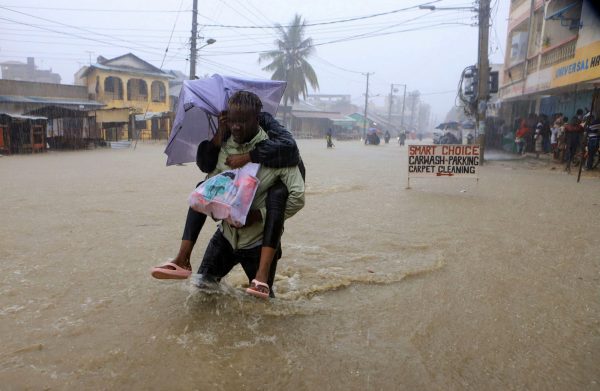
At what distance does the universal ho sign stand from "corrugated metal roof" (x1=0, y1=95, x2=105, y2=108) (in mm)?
26541

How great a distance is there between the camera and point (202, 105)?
275cm

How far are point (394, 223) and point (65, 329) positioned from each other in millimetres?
4365

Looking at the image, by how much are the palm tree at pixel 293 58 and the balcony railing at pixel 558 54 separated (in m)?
29.3

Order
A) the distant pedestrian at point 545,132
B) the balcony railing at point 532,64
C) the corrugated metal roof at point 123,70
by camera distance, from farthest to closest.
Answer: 1. the corrugated metal roof at point 123,70
2. the balcony railing at point 532,64
3. the distant pedestrian at point 545,132

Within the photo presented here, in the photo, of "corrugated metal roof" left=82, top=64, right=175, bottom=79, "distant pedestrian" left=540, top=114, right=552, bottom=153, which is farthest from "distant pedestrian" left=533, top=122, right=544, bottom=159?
"corrugated metal roof" left=82, top=64, right=175, bottom=79

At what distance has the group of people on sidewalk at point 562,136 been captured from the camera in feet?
39.9

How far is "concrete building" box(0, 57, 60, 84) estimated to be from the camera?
209ft

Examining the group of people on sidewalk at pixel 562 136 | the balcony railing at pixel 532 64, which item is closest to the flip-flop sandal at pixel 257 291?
the group of people on sidewalk at pixel 562 136

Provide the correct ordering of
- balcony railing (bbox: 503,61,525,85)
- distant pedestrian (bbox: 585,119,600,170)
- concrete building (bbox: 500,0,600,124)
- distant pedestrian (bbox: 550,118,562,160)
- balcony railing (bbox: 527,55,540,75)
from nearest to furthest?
distant pedestrian (bbox: 585,119,600,170) < concrete building (bbox: 500,0,600,124) < distant pedestrian (bbox: 550,118,562,160) < balcony railing (bbox: 527,55,540,75) < balcony railing (bbox: 503,61,525,85)

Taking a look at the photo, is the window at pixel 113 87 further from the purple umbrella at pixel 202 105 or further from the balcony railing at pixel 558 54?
the purple umbrella at pixel 202 105

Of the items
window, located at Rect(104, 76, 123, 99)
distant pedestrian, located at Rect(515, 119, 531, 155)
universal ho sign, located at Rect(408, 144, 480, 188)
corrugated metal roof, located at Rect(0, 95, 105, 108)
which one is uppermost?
window, located at Rect(104, 76, 123, 99)

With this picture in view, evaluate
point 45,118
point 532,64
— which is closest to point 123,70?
point 45,118

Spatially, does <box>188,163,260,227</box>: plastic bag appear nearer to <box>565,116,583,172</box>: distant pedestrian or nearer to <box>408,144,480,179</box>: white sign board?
<box>408,144,480,179</box>: white sign board

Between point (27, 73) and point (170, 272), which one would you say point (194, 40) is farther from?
point (27, 73)
